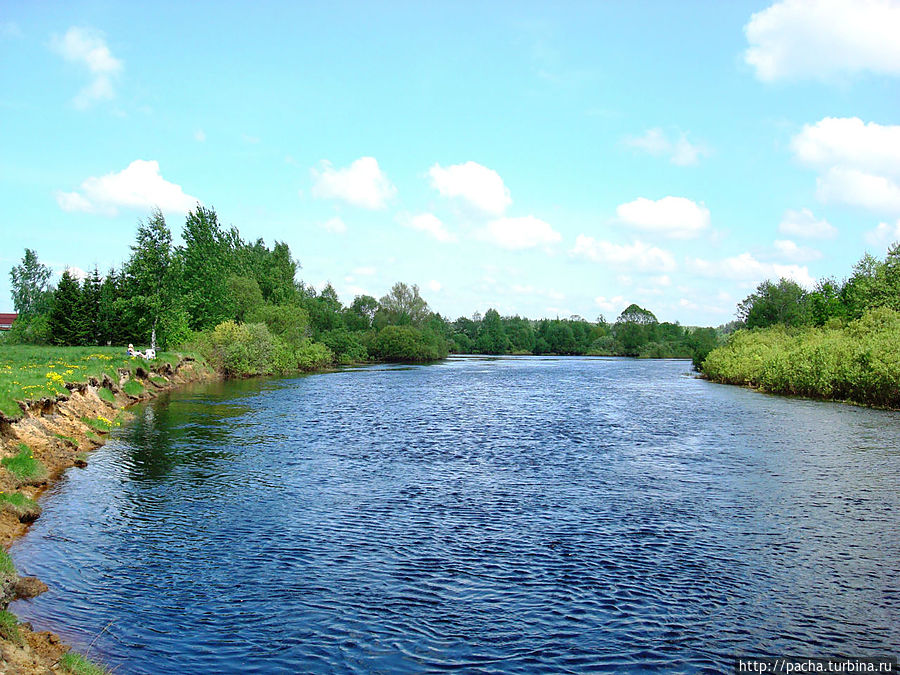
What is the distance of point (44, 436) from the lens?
25391mm

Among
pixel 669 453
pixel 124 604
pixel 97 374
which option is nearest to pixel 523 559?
pixel 124 604

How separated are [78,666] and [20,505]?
10.4 meters

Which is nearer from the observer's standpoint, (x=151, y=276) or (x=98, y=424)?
(x=98, y=424)

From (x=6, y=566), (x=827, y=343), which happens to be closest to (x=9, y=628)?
(x=6, y=566)

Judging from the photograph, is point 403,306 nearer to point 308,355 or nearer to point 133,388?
point 308,355

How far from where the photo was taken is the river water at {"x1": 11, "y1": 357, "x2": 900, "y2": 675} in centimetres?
1196

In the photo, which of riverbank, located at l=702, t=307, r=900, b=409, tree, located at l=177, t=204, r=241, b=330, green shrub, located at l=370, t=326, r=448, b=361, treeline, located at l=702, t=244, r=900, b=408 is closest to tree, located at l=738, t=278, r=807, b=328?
treeline, located at l=702, t=244, r=900, b=408

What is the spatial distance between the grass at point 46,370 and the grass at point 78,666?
622 inches

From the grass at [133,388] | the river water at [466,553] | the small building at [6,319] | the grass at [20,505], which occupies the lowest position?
the river water at [466,553]

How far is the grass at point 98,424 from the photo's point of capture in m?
32.2

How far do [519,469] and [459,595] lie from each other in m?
13.4

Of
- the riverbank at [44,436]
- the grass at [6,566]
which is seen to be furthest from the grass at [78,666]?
the grass at [6,566]

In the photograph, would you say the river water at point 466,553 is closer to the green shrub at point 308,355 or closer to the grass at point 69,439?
the grass at point 69,439

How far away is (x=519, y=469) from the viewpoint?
2728 centimetres
